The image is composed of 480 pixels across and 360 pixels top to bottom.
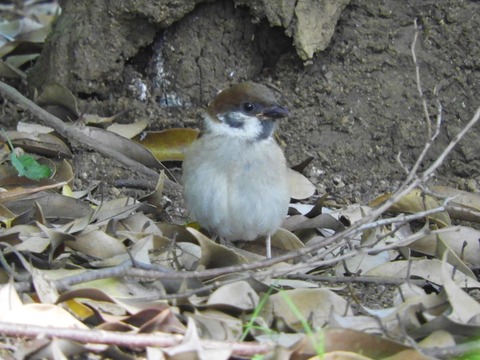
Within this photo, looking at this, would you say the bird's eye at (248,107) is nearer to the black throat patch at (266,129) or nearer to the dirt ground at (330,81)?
the black throat patch at (266,129)

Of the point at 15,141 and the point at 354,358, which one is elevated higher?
the point at 354,358

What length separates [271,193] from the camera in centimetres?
516

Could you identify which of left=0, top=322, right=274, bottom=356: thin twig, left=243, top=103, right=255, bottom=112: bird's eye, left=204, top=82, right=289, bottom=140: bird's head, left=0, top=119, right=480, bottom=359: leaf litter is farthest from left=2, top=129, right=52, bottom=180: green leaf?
left=0, top=322, right=274, bottom=356: thin twig

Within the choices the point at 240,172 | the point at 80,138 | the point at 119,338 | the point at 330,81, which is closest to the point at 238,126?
the point at 240,172

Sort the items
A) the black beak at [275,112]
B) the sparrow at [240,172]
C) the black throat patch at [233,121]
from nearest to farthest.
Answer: the sparrow at [240,172] → the black beak at [275,112] → the black throat patch at [233,121]

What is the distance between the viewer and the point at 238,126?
5.38 m

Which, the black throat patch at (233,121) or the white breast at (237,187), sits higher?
the black throat patch at (233,121)

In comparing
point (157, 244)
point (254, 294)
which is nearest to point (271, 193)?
point (157, 244)

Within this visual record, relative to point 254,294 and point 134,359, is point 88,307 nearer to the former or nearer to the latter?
point 134,359

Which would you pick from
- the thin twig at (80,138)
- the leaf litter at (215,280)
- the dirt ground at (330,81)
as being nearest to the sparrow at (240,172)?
the leaf litter at (215,280)

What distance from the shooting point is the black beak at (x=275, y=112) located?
5.26 meters

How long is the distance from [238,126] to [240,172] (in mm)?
343

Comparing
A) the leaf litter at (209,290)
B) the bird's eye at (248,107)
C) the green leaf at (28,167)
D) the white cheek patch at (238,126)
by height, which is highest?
the bird's eye at (248,107)

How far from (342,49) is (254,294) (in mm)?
2424
